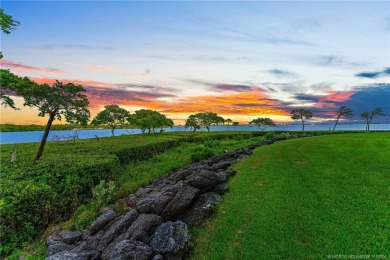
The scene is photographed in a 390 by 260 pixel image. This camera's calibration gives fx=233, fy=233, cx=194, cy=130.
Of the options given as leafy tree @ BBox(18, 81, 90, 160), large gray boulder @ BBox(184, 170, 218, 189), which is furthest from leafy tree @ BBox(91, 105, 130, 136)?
large gray boulder @ BBox(184, 170, 218, 189)

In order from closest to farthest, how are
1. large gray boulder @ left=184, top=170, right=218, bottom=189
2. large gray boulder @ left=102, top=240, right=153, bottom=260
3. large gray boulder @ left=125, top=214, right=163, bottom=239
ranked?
large gray boulder @ left=102, top=240, right=153, bottom=260 < large gray boulder @ left=125, top=214, right=163, bottom=239 < large gray boulder @ left=184, top=170, right=218, bottom=189

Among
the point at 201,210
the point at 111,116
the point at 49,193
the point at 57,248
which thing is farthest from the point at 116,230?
the point at 111,116

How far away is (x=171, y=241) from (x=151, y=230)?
1514 mm

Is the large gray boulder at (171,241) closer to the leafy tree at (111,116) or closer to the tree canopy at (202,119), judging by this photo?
the leafy tree at (111,116)

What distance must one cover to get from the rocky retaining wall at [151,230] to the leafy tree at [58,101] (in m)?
12.6

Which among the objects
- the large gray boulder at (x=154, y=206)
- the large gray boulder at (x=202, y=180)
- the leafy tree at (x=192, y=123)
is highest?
the leafy tree at (x=192, y=123)

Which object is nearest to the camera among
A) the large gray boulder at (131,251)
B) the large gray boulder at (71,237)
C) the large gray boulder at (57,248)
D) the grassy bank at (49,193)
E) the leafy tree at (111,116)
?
the large gray boulder at (131,251)

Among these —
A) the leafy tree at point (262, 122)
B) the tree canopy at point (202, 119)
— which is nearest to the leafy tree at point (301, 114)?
the leafy tree at point (262, 122)

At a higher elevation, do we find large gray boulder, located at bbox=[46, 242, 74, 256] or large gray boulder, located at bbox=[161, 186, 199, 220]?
large gray boulder, located at bbox=[161, 186, 199, 220]

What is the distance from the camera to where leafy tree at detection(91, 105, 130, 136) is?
6838 centimetres

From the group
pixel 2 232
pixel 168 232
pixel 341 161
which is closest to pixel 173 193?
pixel 168 232

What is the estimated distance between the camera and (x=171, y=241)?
24.5 ft

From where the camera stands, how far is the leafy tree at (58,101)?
63.2ft

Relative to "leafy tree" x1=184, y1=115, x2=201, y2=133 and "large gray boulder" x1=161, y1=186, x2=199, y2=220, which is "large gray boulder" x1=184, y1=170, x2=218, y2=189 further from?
"leafy tree" x1=184, y1=115, x2=201, y2=133
